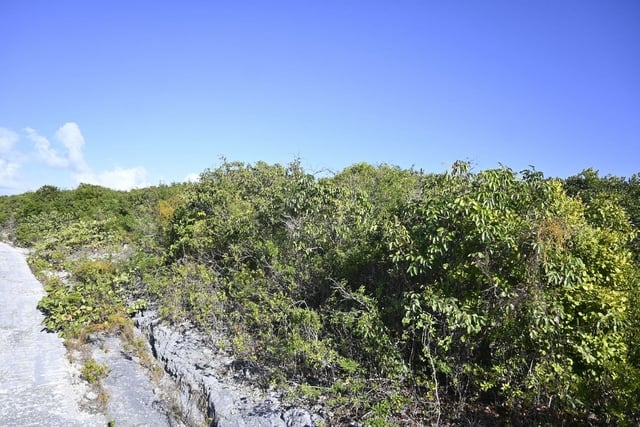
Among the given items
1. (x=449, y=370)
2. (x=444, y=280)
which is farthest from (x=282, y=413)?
(x=444, y=280)

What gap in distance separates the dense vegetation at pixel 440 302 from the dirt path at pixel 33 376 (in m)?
0.71

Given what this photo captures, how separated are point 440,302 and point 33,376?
6.46 m

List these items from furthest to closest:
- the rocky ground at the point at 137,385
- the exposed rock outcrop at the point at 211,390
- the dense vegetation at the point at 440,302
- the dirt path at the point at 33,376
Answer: the dirt path at the point at 33,376
the rocky ground at the point at 137,385
the exposed rock outcrop at the point at 211,390
the dense vegetation at the point at 440,302

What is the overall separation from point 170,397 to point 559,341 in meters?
Answer: 5.25

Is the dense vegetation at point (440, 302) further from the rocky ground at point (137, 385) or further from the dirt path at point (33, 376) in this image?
the dirt path at point (33, 376)

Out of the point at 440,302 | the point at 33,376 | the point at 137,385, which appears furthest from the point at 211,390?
the point at 440,302

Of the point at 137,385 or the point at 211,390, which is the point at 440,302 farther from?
the point at 137,385

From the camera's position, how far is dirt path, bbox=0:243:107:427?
18.0 feet

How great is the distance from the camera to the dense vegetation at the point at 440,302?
3791mm

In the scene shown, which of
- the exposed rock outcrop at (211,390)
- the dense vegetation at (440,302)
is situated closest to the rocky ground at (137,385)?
the exposed rock outcrop at (211,390)

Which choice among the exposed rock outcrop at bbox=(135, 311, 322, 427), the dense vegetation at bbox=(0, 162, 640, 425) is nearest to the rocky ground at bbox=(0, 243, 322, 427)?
the exposed rock outcrop at bbox=(135, 311, 322, 427)

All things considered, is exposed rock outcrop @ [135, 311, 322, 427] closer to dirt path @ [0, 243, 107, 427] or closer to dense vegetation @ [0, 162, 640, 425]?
dense vegetation @ [0, 162, 640, 425]

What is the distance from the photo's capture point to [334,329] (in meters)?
5.38

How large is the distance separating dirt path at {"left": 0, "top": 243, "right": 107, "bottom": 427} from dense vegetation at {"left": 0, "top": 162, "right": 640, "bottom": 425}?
71cm
